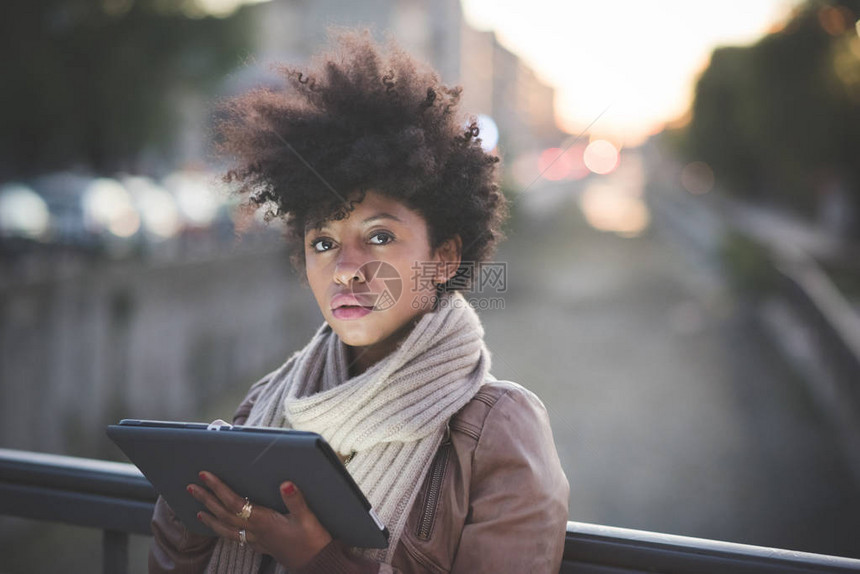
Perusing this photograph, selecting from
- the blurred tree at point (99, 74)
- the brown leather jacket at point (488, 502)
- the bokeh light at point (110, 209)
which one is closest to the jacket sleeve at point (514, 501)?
the brown leather jacket at point (488, 502)

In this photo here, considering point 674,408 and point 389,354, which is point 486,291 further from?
point 389,354

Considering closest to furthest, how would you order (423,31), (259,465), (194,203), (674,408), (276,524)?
(259,465), (276,524), (674,408), (194,203), (423,31)

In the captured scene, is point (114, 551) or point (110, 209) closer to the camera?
point (114, 551)

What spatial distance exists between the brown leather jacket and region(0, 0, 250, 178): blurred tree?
58.6ft

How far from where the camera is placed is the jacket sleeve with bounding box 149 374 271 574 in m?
2.08

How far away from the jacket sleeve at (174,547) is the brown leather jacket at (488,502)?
472 millimetres

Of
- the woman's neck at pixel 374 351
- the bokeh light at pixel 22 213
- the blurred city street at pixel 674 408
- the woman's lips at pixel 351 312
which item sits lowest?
the blurred city street at pixel 674 408

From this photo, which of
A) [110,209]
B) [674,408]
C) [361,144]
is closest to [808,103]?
[674,408]

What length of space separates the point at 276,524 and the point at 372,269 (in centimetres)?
67

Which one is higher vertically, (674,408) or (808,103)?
(808,103)

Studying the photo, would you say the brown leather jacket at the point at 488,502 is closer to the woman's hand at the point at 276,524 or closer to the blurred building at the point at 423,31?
the woman's hand at the point at 276,524

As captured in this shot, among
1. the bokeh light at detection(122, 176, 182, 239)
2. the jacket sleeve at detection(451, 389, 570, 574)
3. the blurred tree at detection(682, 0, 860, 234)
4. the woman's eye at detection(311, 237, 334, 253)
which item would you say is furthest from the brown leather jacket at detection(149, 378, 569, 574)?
the blurred tree at detection(682, 0, 860, 234)

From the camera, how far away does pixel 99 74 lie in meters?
21.5

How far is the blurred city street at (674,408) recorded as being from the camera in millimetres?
12703
